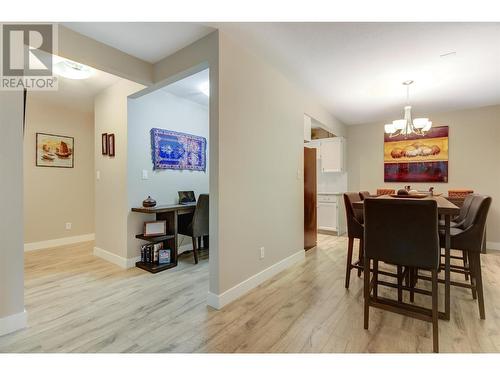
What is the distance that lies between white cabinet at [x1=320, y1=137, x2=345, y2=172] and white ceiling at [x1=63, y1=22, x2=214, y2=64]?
378 centimetres

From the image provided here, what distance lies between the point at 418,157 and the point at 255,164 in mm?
3716

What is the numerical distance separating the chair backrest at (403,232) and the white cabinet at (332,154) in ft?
11.9

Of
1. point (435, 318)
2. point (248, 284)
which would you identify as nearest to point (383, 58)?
point (435, 318)

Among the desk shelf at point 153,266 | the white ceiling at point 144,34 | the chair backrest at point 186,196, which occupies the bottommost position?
the desk shelf at point 153,266

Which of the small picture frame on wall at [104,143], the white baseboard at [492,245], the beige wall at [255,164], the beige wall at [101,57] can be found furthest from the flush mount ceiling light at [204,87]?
the white baseboard at [492,245]

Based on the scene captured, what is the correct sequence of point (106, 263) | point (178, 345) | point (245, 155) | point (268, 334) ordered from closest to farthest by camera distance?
point (178, 345)
point (268, 334)
point (245, 155)
point (106, 263)

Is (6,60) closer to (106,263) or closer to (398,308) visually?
(106,263)

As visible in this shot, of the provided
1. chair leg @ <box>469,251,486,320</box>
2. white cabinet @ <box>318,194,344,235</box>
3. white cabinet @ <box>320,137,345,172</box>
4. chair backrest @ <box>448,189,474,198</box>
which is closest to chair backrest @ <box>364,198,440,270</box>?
chair leg @ <box>469,251,486,320</box>

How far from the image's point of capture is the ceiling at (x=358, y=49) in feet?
6.56

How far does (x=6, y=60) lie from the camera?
174cm

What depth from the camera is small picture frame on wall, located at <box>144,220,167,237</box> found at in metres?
3.10
